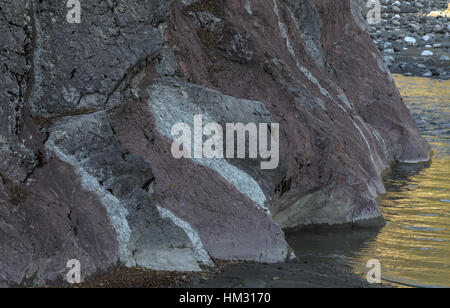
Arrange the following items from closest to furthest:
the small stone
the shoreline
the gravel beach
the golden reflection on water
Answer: the shoreline → the golden reflection on water → the gravel beach → the small stone

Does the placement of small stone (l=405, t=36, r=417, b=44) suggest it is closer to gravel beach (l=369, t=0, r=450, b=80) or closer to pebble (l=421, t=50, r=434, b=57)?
gravel beach (l=369, t=0, r=450, b=80)

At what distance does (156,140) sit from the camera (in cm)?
717

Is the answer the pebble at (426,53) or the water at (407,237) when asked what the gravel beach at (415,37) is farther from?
the water at (407,237)

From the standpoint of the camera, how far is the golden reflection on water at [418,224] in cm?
736

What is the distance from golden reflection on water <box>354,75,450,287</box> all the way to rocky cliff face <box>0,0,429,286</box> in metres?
0.55

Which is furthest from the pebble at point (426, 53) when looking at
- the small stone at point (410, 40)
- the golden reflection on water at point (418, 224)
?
the golden reflection on water at point (418, 224)

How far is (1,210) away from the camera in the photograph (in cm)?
557

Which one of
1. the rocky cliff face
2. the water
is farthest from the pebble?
the rocky cliff face

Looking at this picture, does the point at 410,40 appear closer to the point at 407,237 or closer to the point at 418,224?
the point at 418,224

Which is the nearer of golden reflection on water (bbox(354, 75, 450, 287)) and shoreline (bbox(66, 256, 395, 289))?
shoreline (bbox(66, 256, 395, 289))

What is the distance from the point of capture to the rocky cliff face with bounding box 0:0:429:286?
234 inches

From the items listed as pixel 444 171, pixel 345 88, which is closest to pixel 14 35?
pixel 345 88
